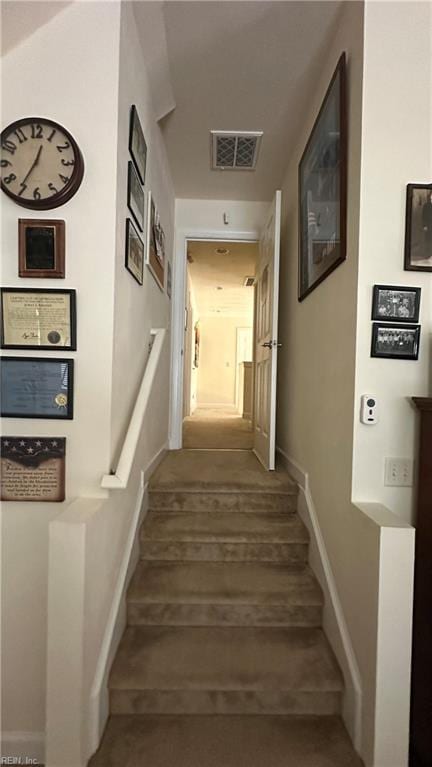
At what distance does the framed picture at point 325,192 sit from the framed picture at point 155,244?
933 millimetres

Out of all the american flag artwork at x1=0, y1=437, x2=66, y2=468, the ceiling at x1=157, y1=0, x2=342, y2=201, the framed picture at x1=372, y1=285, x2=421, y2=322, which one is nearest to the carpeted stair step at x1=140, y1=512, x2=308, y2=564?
the american flag artwork at x1=0, y1=437, x2=66, y2=468

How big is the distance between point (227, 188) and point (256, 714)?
3.47 metres

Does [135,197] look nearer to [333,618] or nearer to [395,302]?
[395,302]

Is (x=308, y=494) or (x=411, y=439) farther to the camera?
(x=308, y=494)

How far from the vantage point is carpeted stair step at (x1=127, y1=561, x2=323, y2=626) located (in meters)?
1.63

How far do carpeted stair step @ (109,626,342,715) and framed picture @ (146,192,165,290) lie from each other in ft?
6.26

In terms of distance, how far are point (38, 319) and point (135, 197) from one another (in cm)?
76

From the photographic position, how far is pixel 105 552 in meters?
1.35

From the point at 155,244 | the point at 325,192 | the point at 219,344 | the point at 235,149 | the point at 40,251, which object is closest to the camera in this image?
the point at 40,251

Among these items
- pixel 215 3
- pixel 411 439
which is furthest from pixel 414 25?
pixel 411 439

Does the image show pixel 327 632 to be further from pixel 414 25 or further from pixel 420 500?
pixel 414 25

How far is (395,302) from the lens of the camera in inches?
55.8

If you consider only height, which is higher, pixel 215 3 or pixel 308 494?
pixel 215 3

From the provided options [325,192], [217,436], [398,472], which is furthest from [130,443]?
[217,436]
